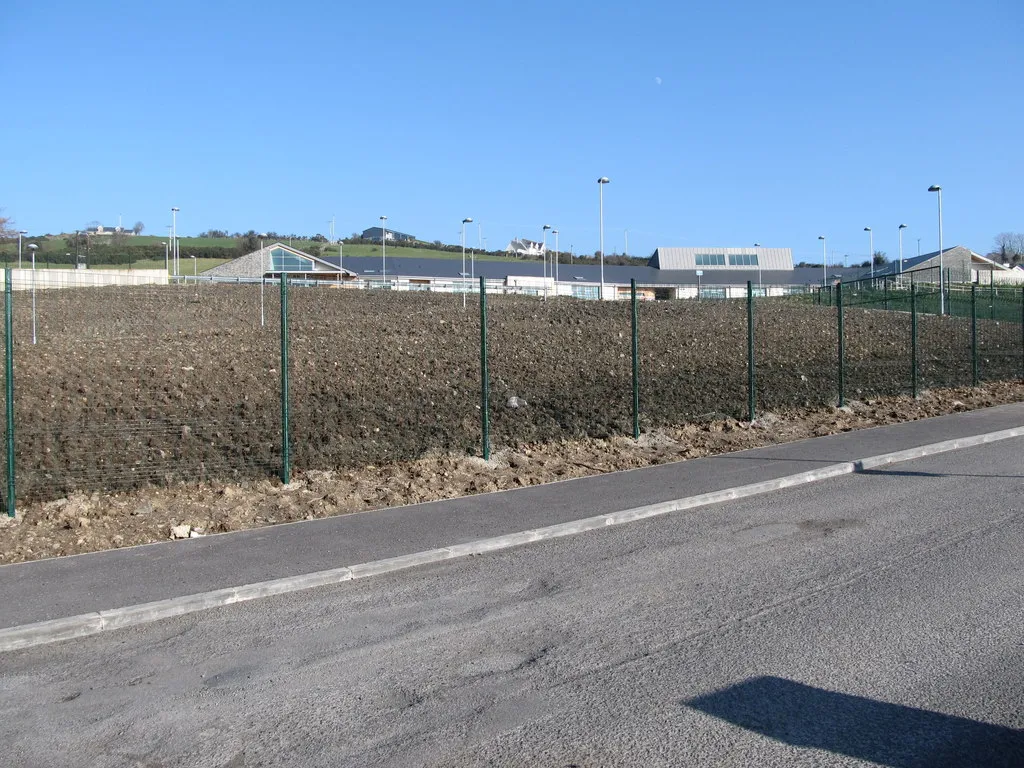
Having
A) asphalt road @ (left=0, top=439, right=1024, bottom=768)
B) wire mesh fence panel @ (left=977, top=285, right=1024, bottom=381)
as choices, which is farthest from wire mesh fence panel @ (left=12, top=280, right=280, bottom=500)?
wire mesh fence panel @ (left=977, top=285, right=1024, bottom=381)

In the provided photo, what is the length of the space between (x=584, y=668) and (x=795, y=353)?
15810 millimetres

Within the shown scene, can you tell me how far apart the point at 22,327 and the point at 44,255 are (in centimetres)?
2348

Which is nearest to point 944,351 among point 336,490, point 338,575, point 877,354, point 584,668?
point 877,354

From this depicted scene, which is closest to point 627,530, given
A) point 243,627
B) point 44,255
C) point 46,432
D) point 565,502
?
point 565,502

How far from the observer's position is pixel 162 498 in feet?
31.1

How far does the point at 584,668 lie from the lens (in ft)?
16.9

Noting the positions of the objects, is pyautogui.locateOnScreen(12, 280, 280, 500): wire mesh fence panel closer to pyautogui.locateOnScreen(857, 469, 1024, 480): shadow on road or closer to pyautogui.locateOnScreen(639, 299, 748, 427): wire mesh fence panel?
pyautogui.locateOnScreen(639, 299, 748, 427): wire mesh fence panel

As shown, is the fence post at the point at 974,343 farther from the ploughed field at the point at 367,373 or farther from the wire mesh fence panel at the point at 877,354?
the wire mesh fence panel at the point at 877,354

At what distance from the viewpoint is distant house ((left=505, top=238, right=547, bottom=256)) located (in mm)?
133000

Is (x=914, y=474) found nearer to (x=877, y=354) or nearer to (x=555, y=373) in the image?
(x=555, y=373)

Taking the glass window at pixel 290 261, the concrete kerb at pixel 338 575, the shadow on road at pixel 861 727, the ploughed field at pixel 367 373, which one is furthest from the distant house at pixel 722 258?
the shadow on road at pixel 861 727

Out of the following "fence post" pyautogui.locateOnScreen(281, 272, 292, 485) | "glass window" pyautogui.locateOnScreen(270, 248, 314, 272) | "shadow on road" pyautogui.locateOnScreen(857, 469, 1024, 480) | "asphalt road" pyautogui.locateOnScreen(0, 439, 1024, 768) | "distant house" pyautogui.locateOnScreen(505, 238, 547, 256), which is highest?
"distant house" pyautogui.locateOnScreen(505, 238, 547, 256)

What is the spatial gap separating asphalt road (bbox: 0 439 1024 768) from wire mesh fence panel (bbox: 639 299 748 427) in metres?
7.02

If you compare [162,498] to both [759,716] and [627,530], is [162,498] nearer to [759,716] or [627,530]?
[627,530]
